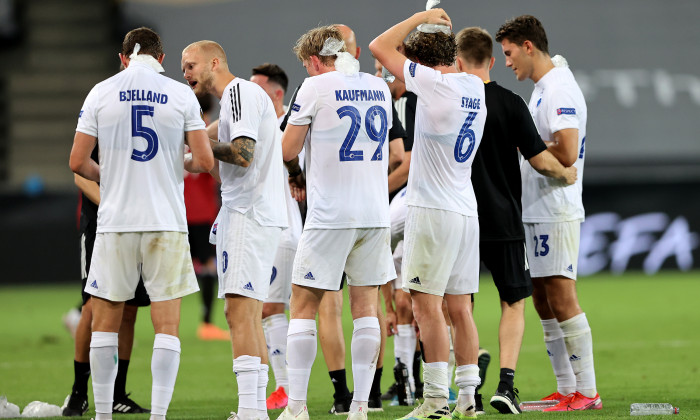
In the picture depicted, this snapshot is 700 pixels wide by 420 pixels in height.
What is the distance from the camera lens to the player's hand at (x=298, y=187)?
7083 mm

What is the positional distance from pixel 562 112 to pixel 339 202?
1857 millimetres

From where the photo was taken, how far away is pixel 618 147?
2067 centimetres

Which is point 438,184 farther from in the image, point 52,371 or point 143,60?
point 52,371

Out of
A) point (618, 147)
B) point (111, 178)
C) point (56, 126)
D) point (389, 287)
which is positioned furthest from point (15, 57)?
point (111, 178)

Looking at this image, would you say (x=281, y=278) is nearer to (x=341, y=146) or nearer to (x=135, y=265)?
(x=341, y=146)

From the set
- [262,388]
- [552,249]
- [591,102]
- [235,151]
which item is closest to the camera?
[235,151]

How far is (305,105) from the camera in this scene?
20.0ft

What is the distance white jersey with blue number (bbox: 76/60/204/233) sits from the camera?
573 centimetres

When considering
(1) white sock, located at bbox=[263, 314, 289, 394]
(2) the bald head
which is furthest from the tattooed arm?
(1) white sock, located at bbox=[263, 314, 289, 394]

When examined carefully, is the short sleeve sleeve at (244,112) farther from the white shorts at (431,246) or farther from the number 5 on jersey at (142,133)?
the white shorts at (431,246)

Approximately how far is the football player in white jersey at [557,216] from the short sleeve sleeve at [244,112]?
208 cm

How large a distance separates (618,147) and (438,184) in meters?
15.3

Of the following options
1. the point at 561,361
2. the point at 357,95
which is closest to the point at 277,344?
the point at 561,361

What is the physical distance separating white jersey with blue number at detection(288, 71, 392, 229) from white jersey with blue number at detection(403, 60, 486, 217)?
275 millimetres
